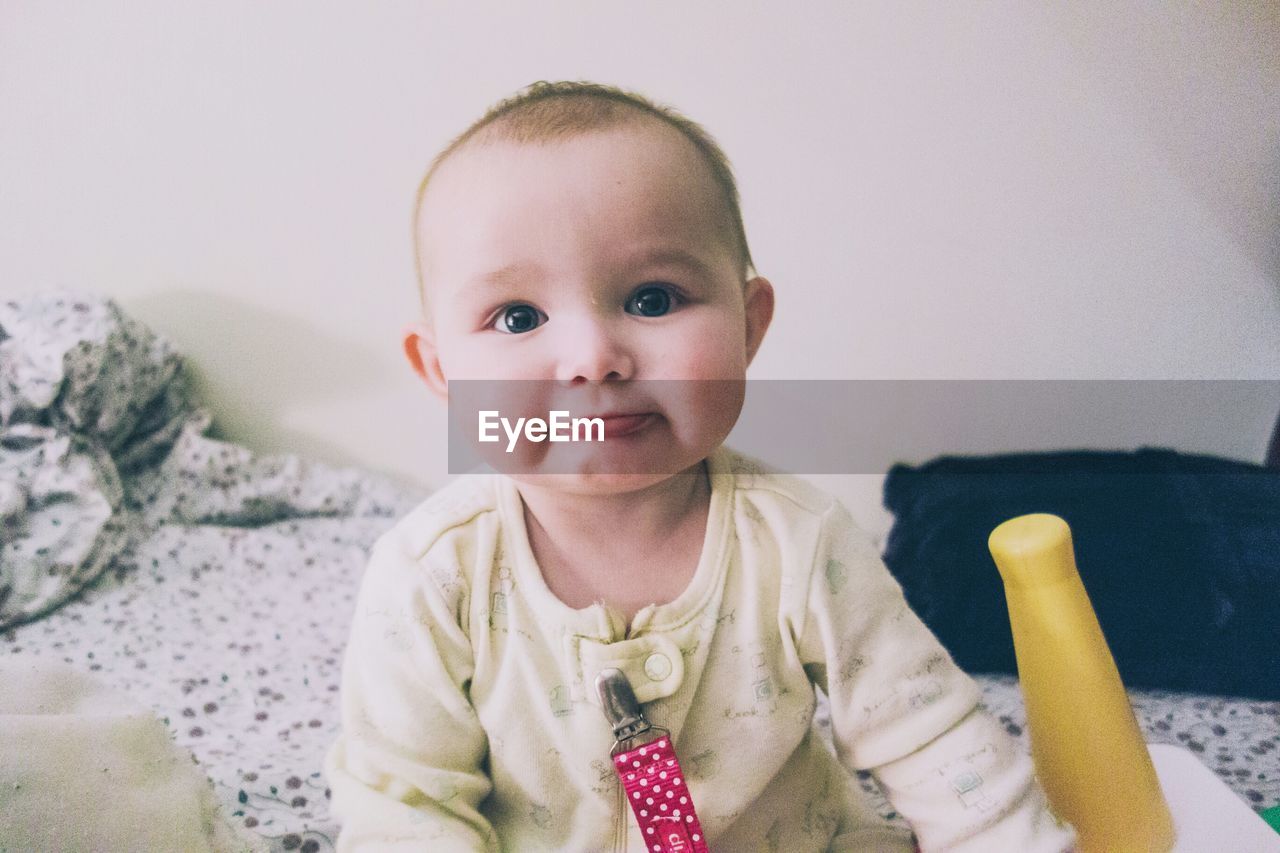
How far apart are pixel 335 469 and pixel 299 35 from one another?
0.56 m

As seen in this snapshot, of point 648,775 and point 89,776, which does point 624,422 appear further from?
point 89,776

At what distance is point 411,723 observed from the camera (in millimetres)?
412

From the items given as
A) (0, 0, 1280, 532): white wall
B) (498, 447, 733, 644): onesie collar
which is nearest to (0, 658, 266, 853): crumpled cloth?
(498, 447, 733, 644): onesie collar

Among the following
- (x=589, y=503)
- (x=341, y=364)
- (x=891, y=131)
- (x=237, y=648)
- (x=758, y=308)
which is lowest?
(x=237, y=648)

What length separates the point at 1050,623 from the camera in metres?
0.42

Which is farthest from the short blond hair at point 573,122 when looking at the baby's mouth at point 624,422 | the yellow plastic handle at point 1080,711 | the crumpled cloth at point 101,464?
the crumpled cloth at point 101,464

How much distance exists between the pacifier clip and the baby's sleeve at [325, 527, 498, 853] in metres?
0.08

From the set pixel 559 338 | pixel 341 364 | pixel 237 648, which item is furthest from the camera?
pixel 341 364

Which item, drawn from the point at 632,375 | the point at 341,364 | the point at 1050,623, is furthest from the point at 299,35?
the point at 1050,623

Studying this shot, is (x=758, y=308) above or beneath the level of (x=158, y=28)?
beneath

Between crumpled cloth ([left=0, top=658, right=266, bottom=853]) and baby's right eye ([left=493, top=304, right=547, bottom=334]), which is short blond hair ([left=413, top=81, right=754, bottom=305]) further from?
crumpled cloth ([left=0, top=658, right=266, bottom=853])

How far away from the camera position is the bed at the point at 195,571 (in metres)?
0.70

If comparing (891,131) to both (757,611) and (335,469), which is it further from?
(335,469)

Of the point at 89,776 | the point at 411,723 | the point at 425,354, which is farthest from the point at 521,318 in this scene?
the point at 89,776
